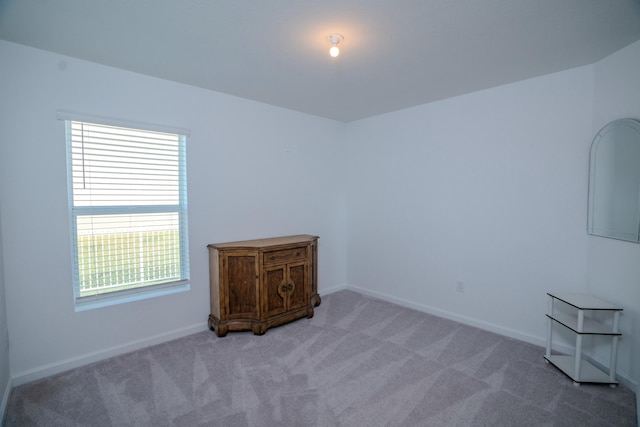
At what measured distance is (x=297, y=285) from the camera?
3.41 m

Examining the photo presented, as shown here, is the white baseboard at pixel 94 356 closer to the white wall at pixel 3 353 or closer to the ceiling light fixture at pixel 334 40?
the white wall at pixel 3 353

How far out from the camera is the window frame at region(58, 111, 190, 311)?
244 centimetres

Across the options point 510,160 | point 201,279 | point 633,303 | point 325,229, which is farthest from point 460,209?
point 201,279

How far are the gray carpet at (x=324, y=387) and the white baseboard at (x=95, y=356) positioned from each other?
0.06 metres

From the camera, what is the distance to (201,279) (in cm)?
316

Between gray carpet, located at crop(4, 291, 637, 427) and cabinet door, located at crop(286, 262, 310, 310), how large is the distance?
0.43 meters

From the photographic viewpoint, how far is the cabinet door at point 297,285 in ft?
10.9

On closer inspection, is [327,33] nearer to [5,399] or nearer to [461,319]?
[461,319]

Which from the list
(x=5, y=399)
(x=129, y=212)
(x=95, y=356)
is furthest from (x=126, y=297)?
(x=5, y=399)

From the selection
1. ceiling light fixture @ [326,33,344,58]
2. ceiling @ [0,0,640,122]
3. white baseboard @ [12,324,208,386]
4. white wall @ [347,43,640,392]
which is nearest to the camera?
ceiling @ [0,0,640,122]

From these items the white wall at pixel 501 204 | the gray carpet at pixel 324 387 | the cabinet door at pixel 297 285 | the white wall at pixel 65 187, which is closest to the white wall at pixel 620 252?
the white wall at pixel 501 204

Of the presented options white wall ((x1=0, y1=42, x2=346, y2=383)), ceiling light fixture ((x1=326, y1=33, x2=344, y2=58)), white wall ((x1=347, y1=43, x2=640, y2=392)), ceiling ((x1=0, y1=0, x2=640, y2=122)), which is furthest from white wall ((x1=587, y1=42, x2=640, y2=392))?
white wall ((x1=0, y1=42, x2=346, y2=383))

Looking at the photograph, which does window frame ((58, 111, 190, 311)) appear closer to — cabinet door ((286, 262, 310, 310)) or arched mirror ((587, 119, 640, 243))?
cabinet door ((286, 262, 310, 310))

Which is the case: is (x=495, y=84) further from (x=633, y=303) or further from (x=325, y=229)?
(x=325, y=229)
